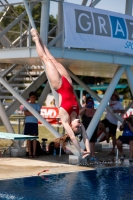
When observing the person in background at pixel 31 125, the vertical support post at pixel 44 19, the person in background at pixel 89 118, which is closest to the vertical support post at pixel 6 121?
the person in background at pixel 31 125

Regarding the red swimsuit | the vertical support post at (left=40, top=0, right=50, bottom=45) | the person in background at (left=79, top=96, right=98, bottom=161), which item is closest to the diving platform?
the vertical support post at (left=40, top=0, right=50, bottom=45)

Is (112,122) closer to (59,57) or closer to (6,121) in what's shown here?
(6,121)

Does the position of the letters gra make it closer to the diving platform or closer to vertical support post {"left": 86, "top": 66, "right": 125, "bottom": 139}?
the diving platform

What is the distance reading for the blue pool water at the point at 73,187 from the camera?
30.8 ft

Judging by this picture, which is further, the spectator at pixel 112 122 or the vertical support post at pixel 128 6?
the spectator at pixel 112 122

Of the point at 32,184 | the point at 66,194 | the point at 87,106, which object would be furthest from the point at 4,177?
the point at 87,106

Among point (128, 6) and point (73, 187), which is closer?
point (73, 187)

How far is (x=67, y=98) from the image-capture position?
7.91 metres

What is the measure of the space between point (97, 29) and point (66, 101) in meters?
6.11

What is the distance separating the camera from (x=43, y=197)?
926 cm

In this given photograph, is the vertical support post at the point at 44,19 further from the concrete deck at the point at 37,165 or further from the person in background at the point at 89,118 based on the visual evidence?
the concrete deck at the point at 37,165

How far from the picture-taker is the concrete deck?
12102mm

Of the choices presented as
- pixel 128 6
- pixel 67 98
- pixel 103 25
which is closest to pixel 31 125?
pixel 103 25

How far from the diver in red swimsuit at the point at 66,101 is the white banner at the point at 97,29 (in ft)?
14.9
